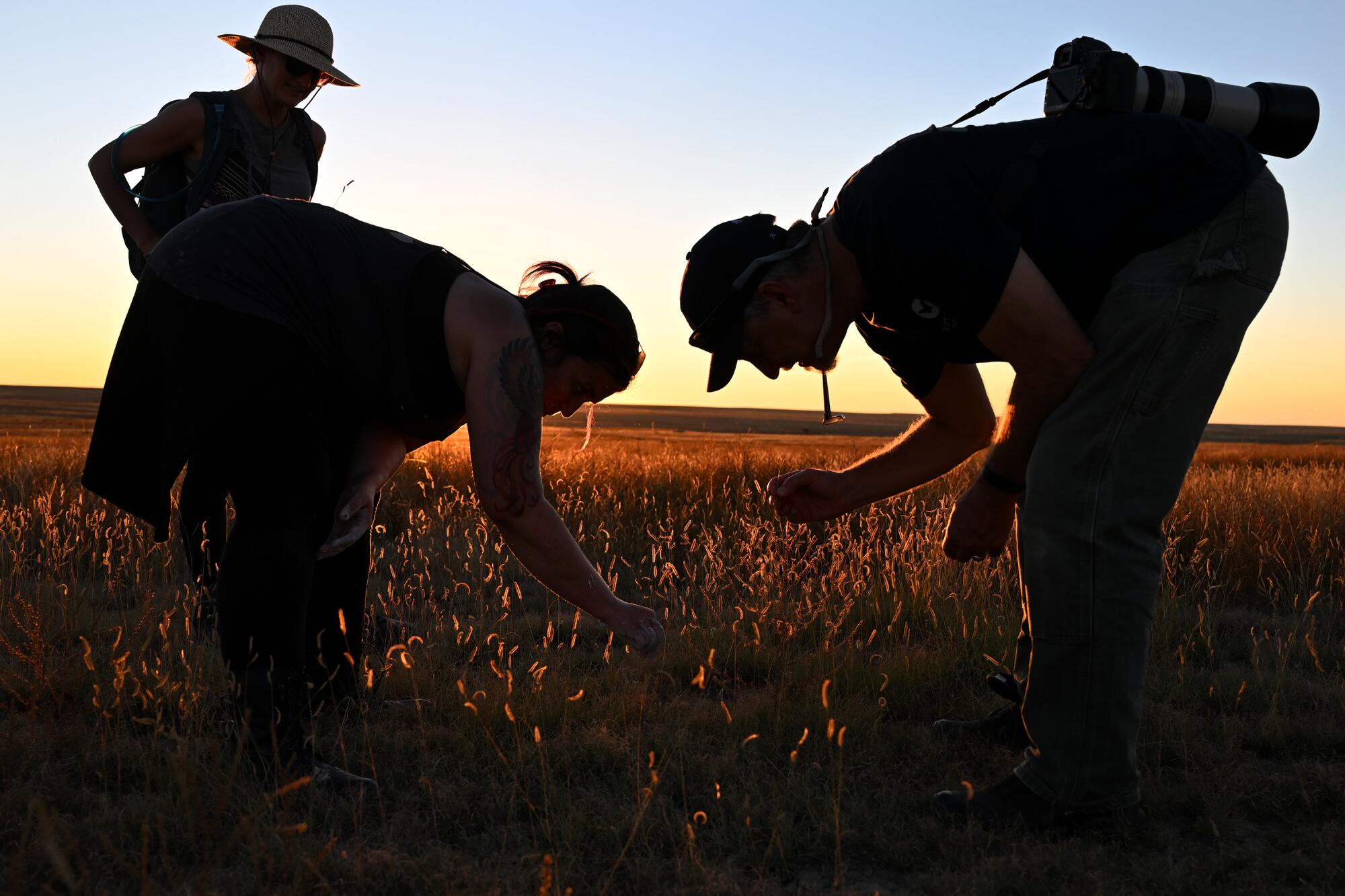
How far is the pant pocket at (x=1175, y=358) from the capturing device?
92.3 inches

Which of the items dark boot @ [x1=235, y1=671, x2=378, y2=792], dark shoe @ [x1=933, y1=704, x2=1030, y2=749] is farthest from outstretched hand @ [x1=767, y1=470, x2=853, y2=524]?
dark boot @ [x1=235, y1=671, x2=378, y2=792]

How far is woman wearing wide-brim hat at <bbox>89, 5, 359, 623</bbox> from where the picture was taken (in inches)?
144

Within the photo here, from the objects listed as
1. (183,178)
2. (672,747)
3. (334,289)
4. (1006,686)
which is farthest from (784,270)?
(183,178)

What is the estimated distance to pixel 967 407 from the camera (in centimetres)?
308

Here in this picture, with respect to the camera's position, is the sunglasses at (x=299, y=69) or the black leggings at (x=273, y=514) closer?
the black leggings at (x=273, y=514)

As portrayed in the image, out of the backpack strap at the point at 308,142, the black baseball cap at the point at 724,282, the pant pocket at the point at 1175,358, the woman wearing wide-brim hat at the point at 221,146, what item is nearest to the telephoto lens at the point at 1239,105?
the pant pocket at the point at 1175,358

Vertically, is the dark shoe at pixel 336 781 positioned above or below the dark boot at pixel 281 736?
below

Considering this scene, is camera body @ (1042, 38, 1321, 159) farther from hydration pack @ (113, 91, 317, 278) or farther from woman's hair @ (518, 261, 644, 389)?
hydration pack @ (113, 91, 317, 278)

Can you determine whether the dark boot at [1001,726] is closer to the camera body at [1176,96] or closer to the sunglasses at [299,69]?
the camera body at [1176,96]

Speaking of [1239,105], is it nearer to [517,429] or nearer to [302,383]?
[517,429]

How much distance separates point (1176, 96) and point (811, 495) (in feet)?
4.70

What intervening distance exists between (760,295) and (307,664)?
1.96 m

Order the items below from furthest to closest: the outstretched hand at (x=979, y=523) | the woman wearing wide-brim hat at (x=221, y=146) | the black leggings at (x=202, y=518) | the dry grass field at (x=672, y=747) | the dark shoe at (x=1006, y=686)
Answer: the black leggings at (x=202, y=518)
the woman wearing wide-brim hat at (x=221, y=146)
the dark shoe at (x=1006, y=686)
the outstretched hand at (x=979, y=523)
the dry grass field at (x=672, y=747)

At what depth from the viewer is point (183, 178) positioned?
12.4 ft
